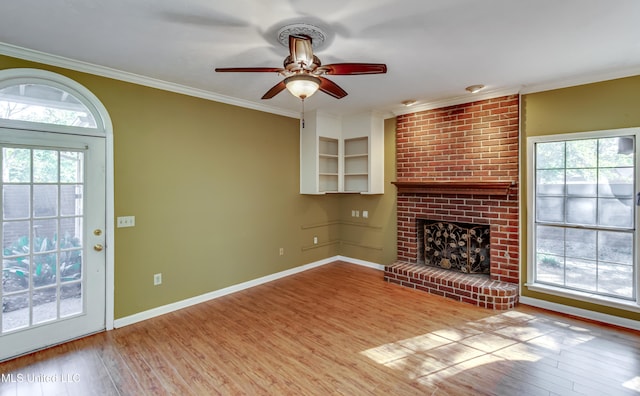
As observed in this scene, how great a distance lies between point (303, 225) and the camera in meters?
5.35

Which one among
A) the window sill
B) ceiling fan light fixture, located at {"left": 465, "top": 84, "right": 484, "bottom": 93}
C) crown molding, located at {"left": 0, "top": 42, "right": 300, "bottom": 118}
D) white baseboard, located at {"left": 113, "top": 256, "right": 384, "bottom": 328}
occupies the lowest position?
white baseboard, located at {"left": 113, "top": 256, "right": 384, "bottom": 328}

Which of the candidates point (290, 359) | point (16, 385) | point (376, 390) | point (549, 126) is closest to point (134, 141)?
point (16, 385)

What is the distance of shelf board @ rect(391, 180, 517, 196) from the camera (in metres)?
3.93

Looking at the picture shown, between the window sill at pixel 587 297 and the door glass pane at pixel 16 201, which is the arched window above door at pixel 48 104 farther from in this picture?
the window sill at pixel 587 297

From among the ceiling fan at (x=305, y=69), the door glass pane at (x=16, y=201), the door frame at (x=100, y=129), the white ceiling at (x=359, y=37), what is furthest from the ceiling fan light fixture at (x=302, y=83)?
the door glass pane at (x=16, y=201)

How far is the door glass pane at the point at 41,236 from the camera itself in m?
2.69

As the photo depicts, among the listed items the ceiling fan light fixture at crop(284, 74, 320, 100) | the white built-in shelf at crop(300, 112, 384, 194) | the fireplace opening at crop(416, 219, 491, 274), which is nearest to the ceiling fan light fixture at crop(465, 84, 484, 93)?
the white built-in shelf at crop(300, 112, 384, 194)

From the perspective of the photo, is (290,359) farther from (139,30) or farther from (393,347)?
(139,30)

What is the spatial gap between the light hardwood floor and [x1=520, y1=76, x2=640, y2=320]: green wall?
10.4 inches

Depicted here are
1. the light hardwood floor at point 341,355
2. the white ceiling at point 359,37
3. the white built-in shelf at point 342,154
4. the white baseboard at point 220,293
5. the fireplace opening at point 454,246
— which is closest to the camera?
the white ceiling at point 359,37

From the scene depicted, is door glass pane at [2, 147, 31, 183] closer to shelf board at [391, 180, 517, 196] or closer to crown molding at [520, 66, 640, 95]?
shelf board at [391, 180, 517, 196]

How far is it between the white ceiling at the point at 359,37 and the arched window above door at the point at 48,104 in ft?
0.76

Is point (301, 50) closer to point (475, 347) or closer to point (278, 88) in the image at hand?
point (278, 88)

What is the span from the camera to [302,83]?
2240 mm
